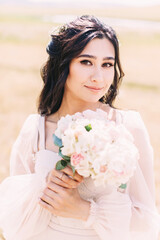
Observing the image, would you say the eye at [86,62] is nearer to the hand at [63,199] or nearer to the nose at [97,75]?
A: the nose at [97,75]

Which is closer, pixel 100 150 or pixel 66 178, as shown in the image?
pixel 100 150

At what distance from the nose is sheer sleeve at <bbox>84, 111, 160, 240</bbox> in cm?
46

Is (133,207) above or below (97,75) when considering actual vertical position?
below

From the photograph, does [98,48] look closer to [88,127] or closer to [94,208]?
[88,127]

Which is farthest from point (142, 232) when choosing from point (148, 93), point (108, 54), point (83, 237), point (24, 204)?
point (148, 93)

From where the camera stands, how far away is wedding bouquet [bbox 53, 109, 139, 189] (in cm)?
282

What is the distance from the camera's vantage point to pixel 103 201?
342 cm

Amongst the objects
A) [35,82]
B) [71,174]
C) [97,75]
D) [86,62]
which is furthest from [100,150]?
[35,82]

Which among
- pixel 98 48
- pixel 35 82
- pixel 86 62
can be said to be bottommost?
pixel 35 82

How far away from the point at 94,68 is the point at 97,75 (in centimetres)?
8

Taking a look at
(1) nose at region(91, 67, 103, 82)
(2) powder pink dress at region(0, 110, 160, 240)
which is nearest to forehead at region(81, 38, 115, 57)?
(1) nose at region(91, 67, 103, 82)

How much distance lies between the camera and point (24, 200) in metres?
3.70

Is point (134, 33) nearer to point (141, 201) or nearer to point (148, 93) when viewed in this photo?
point (148, 93)

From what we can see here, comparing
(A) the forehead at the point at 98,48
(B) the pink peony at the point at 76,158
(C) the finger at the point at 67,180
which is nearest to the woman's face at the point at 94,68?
(A) the forehead at the point at 98,48
